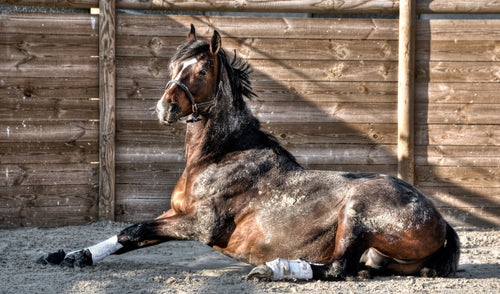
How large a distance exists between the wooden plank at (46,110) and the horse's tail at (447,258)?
3.96m

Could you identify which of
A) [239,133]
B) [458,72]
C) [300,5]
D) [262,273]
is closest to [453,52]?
[458,72]

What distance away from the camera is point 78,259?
4.23m

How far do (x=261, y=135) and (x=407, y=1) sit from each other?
316 centimetres

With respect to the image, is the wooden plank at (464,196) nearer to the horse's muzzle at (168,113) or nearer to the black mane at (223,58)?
the black mane at (223,58)

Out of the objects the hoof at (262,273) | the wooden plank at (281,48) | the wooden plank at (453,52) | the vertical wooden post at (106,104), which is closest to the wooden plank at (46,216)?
the vertical wooden post at (106,104)

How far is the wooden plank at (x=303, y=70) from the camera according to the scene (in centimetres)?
650

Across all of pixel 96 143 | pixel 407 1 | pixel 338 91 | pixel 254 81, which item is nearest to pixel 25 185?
pixel 96 143

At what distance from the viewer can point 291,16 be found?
7285 mm

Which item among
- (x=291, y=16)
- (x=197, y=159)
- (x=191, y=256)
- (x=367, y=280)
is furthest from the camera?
(x=291, y=16)

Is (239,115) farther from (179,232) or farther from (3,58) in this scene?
(3,58)

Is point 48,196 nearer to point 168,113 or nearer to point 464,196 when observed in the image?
point 168,113

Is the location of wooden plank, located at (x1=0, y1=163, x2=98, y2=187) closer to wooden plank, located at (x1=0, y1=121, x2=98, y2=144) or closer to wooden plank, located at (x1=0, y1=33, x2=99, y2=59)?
wooden plank, located at (x1=0, y1=121, x2=98, y2=144)

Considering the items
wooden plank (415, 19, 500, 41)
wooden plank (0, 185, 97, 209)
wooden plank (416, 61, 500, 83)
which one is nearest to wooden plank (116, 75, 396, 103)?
wooden plank (416, 61, 500, 83)

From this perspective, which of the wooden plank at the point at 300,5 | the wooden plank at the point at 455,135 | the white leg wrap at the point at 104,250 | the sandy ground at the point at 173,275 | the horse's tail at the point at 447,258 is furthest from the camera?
the wooden plank at the point at 455,135
